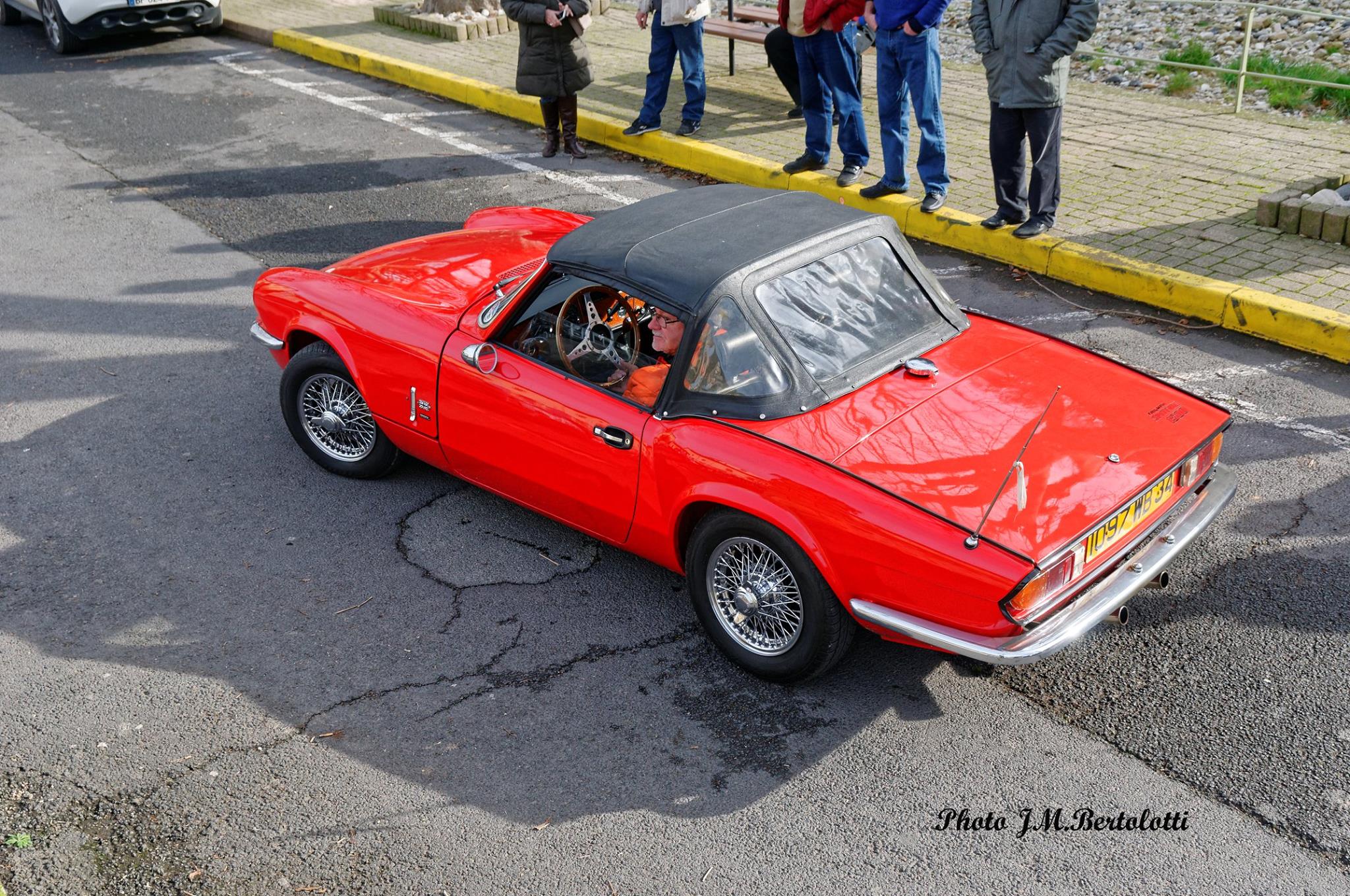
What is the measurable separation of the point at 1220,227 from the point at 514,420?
538 centimetres

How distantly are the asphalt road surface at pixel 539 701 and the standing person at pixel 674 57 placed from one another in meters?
4.75

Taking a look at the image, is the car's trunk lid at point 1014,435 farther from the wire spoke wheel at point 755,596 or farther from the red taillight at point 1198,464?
the wire spoke wheel at point 755,596

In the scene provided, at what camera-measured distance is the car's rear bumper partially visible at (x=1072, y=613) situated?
3.97 metres

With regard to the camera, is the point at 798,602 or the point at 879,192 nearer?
the point at 798,602

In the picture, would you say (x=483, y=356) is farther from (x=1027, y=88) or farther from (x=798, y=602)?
(x=1027, y=88)

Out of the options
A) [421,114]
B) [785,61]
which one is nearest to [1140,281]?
[785,61]

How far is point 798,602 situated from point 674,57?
730cm

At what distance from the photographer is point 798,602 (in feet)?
14.5

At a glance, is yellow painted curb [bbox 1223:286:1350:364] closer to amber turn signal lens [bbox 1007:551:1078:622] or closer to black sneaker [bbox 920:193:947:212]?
black sneaker [bbox 920:193:947:212]

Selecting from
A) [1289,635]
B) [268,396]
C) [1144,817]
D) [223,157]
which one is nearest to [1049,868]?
[1144,817]

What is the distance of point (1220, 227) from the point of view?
8.14 metres

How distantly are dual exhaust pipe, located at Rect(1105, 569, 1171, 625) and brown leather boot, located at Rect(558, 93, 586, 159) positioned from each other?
6.98m

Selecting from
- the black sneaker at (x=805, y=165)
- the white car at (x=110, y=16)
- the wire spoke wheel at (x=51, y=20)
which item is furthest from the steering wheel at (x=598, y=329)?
the wire spoke wheel at (x=51, y=20)

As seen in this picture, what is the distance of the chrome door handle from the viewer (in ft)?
15.5
